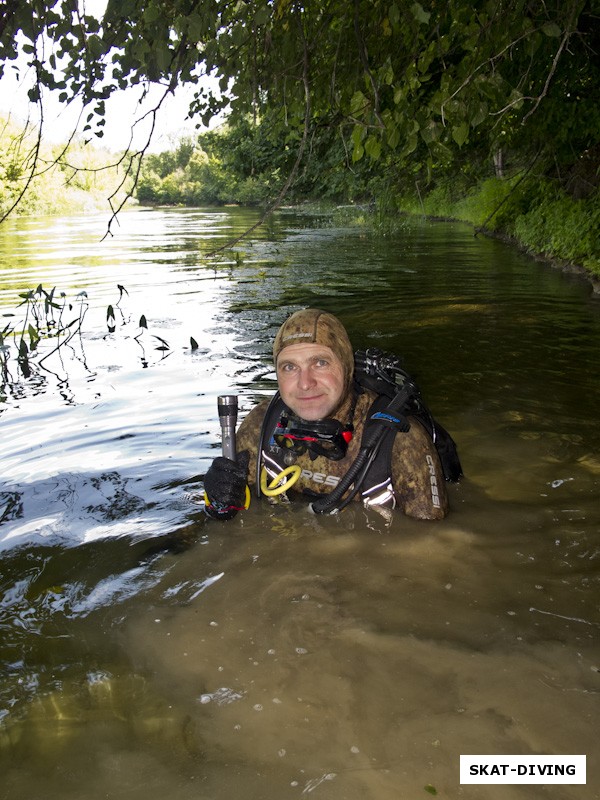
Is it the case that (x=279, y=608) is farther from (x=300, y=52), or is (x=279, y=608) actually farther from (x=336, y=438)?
(x=300, y=52)

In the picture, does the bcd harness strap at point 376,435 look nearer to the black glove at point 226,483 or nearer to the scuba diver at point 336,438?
the scuba diver at point 336,438

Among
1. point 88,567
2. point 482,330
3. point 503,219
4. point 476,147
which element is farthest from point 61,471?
point 503,219

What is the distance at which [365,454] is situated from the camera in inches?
166

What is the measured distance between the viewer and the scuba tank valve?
13.8ft

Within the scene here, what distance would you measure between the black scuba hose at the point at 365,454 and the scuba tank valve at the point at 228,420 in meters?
0.66

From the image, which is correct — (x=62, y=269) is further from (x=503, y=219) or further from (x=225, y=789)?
(x=225, y=789)

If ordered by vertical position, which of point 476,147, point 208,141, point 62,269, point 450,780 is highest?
point 208,141

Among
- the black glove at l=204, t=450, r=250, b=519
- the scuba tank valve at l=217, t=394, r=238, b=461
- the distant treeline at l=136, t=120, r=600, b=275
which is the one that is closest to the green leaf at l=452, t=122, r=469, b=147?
the scuba tank valve at l=217, t=394, r=238, b=461

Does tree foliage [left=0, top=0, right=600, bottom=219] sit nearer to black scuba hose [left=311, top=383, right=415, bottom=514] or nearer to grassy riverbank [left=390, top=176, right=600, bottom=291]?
black scuba hose [left=311, top=383, right=415, bottom=514]

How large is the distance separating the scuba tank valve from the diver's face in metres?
0.35

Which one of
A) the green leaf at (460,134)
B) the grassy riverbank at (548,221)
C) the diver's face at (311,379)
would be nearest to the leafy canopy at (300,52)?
the green leaf at (460,134)

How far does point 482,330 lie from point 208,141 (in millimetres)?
13121

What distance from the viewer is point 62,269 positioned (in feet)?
67.2

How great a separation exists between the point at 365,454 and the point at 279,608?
106 centimetres
